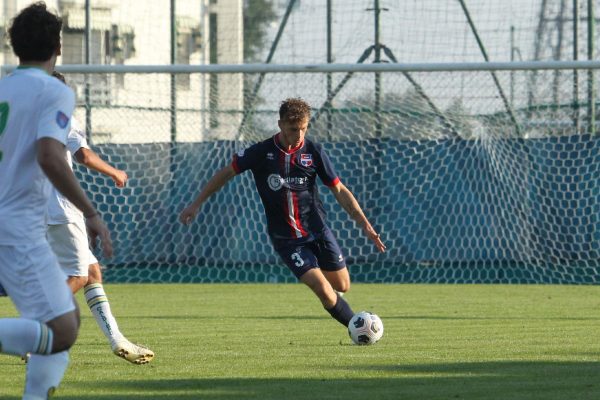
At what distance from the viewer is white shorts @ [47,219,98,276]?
8.29 meters

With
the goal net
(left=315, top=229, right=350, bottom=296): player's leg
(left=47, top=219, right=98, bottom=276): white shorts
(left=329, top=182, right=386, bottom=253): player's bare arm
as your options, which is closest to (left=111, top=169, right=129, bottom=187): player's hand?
(left=47, top=219, right=98, bottom=276): white shorts

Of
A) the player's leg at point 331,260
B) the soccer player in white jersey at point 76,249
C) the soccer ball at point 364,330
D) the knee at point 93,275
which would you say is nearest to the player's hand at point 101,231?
the soccer player in white jersey at point 76,249

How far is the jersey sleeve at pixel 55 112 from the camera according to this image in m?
5.18

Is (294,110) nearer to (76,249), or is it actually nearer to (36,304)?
(76,249)

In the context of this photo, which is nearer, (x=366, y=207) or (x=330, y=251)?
(x=330, y=251)

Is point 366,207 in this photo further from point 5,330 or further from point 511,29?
point 5,330

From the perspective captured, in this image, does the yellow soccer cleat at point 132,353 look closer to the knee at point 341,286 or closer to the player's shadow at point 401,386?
the player's shadow at point 401,386

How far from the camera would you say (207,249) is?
18.4 meters

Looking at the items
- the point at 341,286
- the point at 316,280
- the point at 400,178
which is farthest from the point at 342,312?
the point at 400,178

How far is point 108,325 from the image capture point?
806 cm

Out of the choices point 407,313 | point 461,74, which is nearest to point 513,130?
point 461,74

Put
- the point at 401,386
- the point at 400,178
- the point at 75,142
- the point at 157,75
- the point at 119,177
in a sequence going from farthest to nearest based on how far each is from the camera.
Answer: the point at 157,75, the point at 400,178, the point at 75,142, the point at 119,177, the point at 401,386

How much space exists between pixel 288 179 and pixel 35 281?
4.79 meters

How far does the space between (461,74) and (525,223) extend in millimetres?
2254
